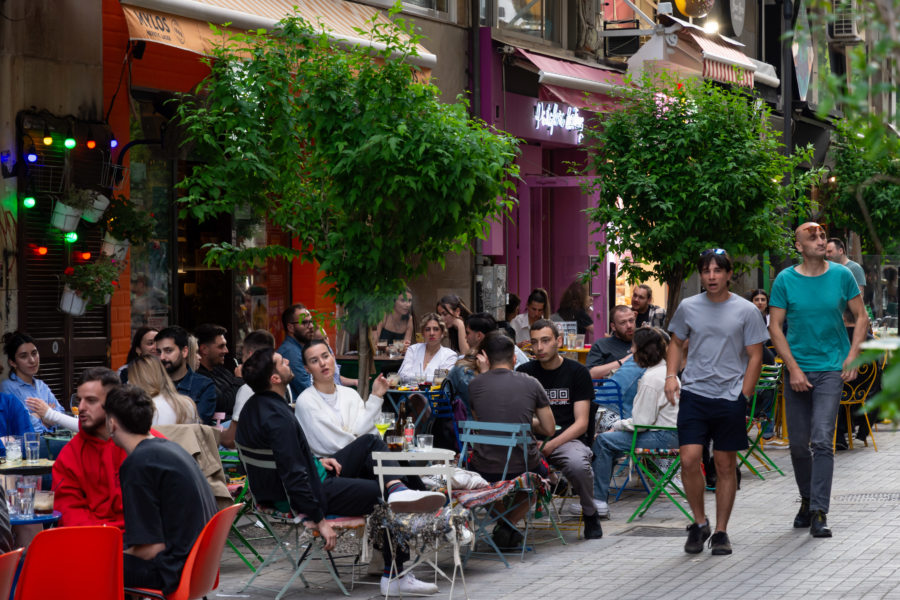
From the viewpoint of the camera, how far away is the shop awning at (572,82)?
55.3 feet

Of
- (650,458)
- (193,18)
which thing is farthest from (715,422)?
(193,18)

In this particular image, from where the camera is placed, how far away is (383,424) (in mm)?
9602

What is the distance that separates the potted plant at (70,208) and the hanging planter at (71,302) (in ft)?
1.81

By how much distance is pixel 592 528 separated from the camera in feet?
30.5

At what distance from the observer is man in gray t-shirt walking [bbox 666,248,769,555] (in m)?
8.52

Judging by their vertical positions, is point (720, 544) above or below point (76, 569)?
below

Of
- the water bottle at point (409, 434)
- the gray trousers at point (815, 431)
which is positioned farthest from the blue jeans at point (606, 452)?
the water bottle at point (409, 434)

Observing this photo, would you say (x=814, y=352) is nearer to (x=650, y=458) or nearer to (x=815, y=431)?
(x=815, y=431)

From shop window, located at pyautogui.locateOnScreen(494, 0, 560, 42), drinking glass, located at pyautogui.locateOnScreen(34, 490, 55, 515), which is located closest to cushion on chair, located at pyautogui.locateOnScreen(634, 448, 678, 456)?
drinking glass, located at pyautogui.locateOnScreen(34, 490, 55, 515)

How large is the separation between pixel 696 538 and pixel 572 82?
9.49 metres

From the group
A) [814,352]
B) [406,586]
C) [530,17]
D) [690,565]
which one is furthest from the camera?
[530,17]

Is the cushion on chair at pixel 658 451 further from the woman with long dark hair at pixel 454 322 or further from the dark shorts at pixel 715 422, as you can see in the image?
the woman with long dark hair at pixel 454 322

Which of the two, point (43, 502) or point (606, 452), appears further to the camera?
point (606, 452)

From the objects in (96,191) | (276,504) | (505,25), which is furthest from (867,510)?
(505,25)
